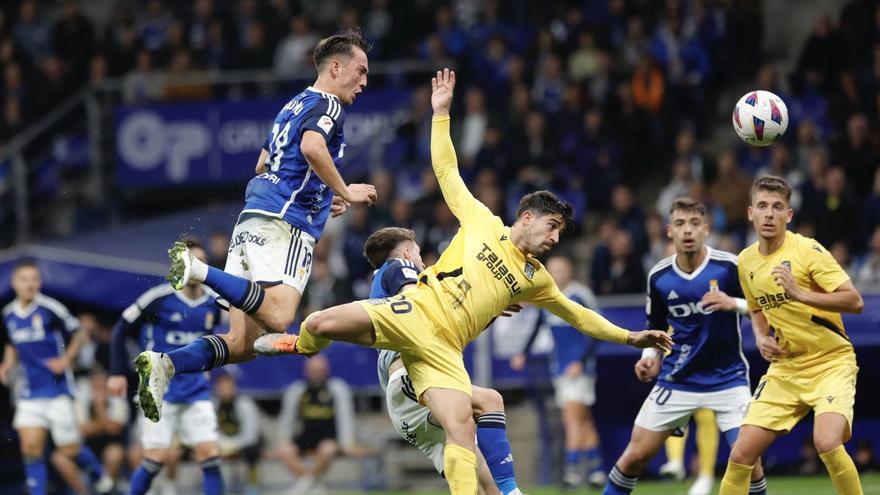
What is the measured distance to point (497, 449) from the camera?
32.2ft

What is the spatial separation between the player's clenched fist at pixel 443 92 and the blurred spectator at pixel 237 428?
816 cm

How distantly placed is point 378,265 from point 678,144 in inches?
355

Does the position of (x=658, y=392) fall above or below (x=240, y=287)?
below

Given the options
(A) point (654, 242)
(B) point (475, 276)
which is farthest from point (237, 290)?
(A) point (654, 242)

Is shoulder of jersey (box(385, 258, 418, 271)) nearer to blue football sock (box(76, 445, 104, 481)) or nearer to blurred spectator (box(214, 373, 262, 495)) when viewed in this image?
blue football sock (box(76, 445, 104, 481))

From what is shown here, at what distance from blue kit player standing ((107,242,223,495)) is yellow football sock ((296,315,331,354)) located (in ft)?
12.4

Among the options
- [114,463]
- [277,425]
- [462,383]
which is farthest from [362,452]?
[462,383]

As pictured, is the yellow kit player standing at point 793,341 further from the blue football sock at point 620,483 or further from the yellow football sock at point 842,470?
the blue football sock at point 620,483

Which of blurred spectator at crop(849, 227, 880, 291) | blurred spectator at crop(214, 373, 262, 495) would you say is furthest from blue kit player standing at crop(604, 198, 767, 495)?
blurred spectator at crop(214, 373, 262, 495)

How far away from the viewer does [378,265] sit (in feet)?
35.4

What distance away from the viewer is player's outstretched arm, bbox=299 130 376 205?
9797mm

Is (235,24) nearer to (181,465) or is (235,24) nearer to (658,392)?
(181,465)

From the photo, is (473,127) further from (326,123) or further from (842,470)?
(842,470)

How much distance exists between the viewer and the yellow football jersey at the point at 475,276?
958cm
